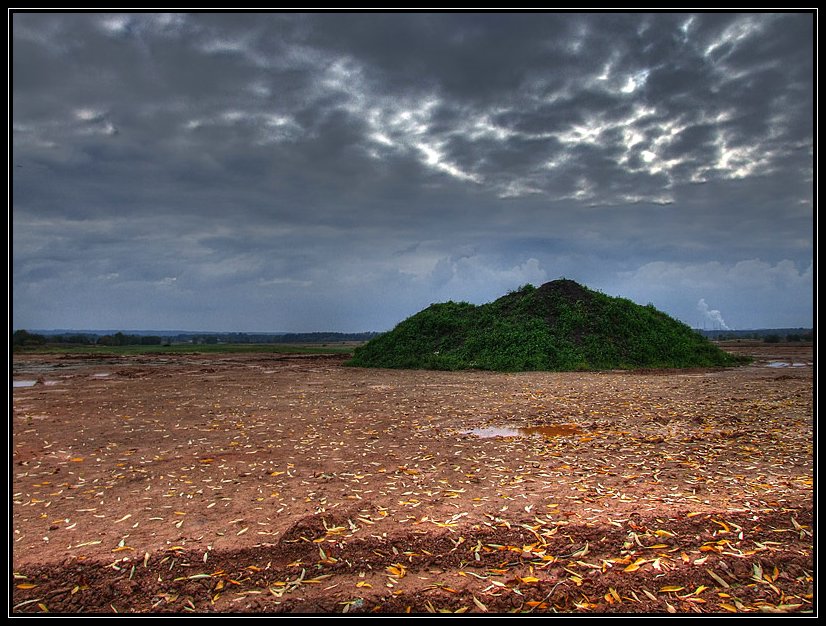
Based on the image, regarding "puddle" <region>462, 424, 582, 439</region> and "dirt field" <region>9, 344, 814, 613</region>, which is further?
"puddle" <region>462, 424, 582, 439</region>

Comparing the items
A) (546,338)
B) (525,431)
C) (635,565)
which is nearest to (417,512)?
(635,565)

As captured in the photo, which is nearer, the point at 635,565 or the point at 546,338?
the point at 635,565

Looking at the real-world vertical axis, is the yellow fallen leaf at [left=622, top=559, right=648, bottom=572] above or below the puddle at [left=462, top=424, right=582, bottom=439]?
above

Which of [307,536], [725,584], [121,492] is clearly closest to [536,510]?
[725,584]

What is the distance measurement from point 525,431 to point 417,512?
499cm

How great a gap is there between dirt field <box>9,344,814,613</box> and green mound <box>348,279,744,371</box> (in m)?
13.7

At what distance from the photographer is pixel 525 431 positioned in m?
9.51

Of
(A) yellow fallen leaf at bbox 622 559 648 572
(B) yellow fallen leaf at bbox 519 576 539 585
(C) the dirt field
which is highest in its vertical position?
(A) yellow fallen leaf at bbox 622 559 648 572

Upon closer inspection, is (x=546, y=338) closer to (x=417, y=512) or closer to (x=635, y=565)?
(x=417, y=512)

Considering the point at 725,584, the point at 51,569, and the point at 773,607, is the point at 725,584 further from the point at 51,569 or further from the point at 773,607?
the point at 51,569

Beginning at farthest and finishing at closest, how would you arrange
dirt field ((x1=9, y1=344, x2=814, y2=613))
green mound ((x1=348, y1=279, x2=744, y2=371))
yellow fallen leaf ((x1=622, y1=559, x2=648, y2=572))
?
green mound ((x1=348, y1=279, x2=744, y2=371)), yellow fallen leaf ((x1=622, y1=559, x2=648, y2=572)), dirt field ((x1=9, y1=344, x2=814, y2=613))

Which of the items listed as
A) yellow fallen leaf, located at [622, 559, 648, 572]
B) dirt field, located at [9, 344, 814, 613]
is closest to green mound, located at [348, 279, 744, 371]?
dirt field, located at [9, 344, 814, 613]

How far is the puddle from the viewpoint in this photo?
9172mm

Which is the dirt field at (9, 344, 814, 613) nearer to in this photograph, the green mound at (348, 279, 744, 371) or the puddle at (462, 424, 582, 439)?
the puddle at (462, 424, 582, 439)
